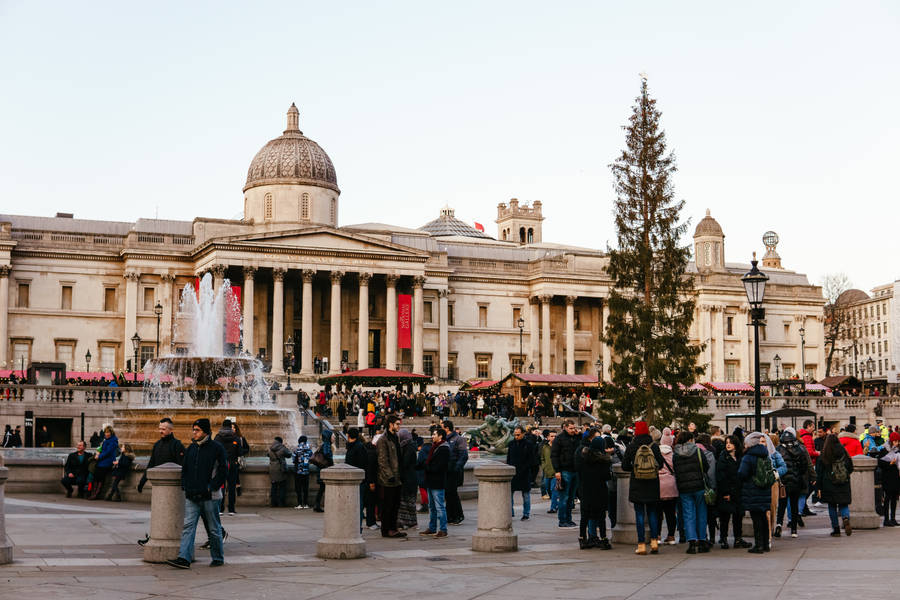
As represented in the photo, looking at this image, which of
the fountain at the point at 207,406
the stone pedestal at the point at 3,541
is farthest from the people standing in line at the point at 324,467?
the stone pedestal at the point at 3,541

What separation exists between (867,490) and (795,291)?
7544 centimetres

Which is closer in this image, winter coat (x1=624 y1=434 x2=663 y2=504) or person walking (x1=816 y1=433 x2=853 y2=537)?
winter coat (x1=624 y1=434 x2=663 y2=504)

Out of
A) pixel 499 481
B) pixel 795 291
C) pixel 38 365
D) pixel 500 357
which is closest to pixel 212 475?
pixel 499 481

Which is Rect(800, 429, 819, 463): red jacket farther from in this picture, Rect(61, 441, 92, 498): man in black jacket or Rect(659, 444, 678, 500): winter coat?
Rect(61, 441, 92, 498): man in black jacket

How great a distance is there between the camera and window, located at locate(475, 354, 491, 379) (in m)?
79.8

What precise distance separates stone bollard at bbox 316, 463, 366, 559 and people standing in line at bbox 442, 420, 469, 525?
4078 millimetres

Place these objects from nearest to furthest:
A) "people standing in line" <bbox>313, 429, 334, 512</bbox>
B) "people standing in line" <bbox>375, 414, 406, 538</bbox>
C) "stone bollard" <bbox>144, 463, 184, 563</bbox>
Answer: "stone bollard" <bbox>144, 463, 184, 563</bbox>
"people standing in line" <bbox>375, 414, 406, 538</bbox>
"people standing in line" <bbox>313, 429, 334, 512</bbox>

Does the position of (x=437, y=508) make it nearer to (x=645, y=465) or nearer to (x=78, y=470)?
(x=645, y=465)

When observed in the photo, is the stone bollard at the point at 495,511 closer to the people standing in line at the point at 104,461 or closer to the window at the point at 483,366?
the people standing in line at the point at 104,461

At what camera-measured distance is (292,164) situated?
72375 millimetres

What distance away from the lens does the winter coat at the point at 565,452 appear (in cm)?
2003

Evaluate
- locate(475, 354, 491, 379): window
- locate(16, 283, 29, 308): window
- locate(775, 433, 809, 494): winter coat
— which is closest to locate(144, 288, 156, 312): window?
locate(16, 283, 29, 308): window

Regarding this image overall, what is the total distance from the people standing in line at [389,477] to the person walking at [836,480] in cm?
739

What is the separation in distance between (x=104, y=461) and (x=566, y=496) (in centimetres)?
981
